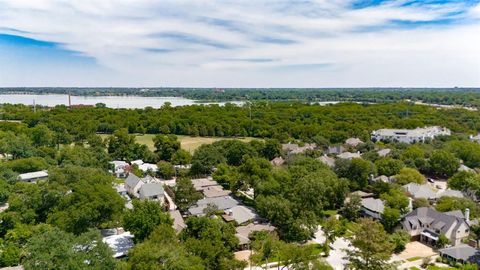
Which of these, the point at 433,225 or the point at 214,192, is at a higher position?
the point at 433,225

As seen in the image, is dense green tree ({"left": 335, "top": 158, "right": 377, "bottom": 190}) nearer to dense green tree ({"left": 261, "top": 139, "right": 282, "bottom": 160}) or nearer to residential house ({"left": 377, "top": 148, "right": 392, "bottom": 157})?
residential house ({"left": 377, "top": 148, "right": 392, "bottom": 157})

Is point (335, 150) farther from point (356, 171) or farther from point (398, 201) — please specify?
point (398, 201)

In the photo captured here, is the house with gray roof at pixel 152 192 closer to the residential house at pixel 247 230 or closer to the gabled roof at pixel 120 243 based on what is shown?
the gabled roof at pixel 120 243

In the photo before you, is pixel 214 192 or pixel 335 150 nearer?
pixel 214 192

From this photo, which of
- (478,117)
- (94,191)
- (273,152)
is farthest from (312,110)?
(94,191)

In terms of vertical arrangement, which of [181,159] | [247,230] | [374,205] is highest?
[181,159]

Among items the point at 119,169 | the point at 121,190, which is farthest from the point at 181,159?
the point at 121,190
